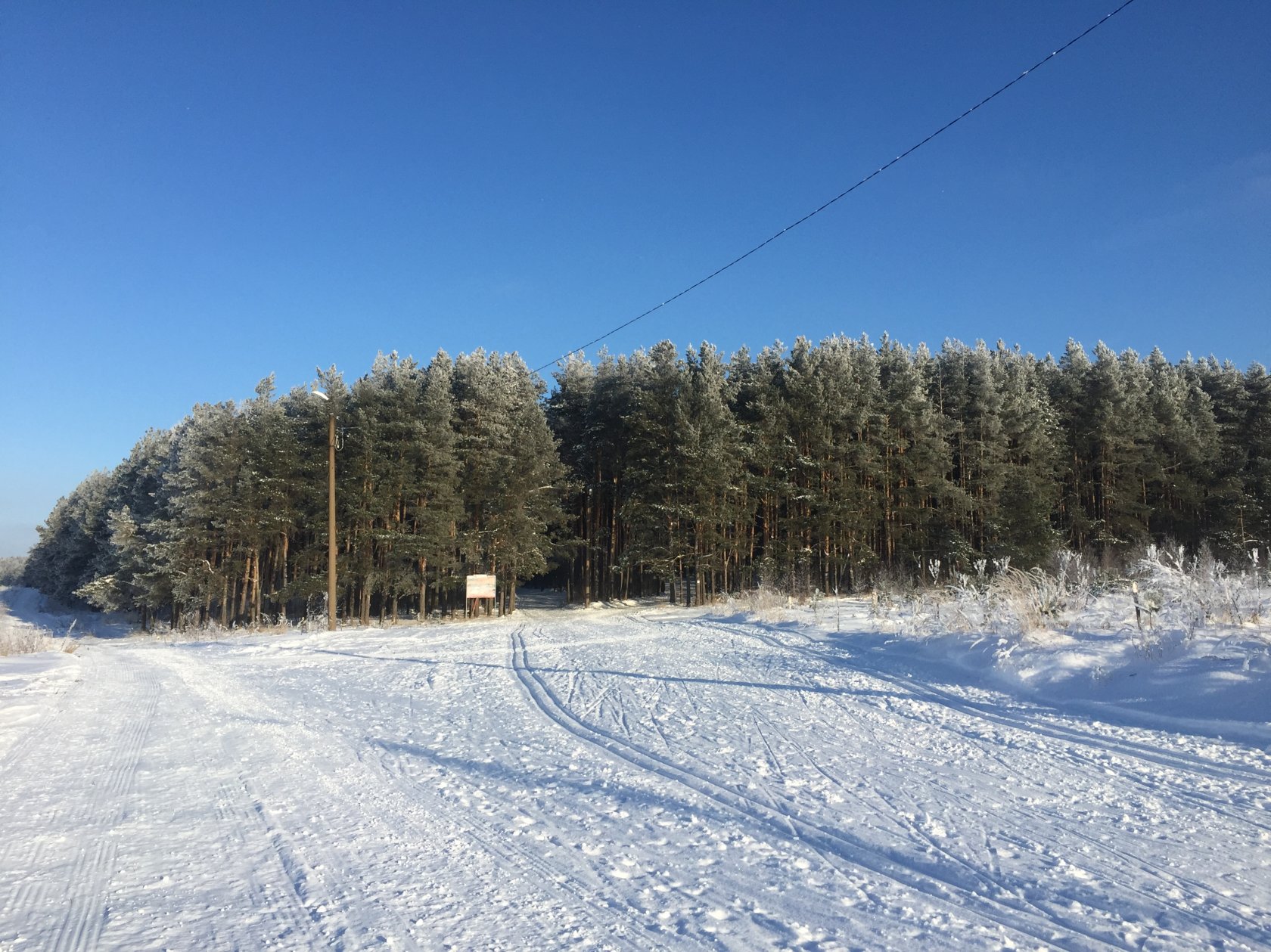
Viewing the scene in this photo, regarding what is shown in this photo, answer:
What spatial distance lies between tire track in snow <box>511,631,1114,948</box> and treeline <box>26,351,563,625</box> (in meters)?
24.4

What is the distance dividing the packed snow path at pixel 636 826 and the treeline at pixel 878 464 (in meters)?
20.7

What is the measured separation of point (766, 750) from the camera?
619 centimetres

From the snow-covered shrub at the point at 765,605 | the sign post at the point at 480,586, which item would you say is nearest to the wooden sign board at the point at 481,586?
the sign post at the point at 480,586

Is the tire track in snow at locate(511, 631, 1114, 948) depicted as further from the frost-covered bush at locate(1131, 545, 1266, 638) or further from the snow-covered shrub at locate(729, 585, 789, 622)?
the snow-covered shrub at locate(729, 585, 789, 622)

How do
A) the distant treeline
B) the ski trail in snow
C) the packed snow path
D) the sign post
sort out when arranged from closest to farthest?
the packed snow path, the ski trail in snow, the sign post, the distant treeline

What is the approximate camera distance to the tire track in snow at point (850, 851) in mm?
3201

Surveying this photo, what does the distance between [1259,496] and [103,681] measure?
1875 inches

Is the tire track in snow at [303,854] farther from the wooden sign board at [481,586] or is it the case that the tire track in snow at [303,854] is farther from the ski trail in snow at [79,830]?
the wooden sign board at [481,586]

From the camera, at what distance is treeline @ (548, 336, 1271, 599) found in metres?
31.9

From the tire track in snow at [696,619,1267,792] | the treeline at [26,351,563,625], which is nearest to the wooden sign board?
the treeline at [26,351,563,625]

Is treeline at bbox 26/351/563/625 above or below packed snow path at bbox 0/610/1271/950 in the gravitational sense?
above

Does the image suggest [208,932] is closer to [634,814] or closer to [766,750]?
[634,814]

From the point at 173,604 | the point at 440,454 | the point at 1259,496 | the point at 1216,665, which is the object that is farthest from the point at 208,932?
the point at 1259,496

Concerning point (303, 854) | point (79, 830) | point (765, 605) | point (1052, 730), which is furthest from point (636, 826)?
point (765, 605)
